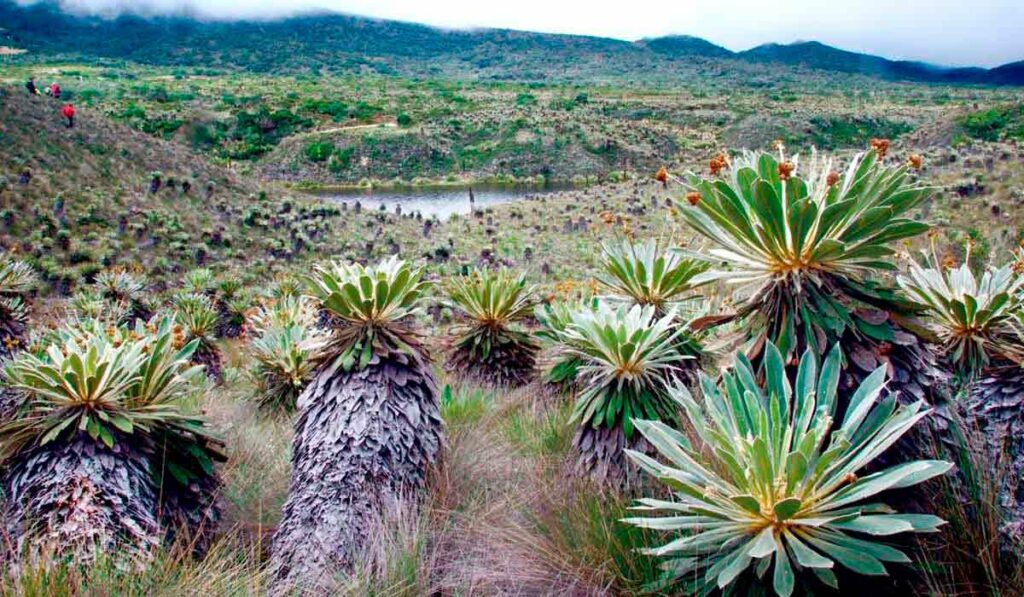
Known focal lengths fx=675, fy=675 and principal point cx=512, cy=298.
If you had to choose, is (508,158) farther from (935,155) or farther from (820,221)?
(820,221)

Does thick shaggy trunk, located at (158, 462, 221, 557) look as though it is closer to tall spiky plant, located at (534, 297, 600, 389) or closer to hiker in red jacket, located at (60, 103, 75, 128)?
tall spiky plant, located at (534, 297, 600, 389)

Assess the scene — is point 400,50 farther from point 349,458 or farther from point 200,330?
point 349,458

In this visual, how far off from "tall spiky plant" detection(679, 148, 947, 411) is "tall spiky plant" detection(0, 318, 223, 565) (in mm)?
2798

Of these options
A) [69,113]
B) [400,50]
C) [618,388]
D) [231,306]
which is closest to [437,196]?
[69,113]

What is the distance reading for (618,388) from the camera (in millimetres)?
3701

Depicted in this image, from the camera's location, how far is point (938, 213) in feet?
60.7

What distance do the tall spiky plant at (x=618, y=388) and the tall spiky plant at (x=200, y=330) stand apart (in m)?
6.79

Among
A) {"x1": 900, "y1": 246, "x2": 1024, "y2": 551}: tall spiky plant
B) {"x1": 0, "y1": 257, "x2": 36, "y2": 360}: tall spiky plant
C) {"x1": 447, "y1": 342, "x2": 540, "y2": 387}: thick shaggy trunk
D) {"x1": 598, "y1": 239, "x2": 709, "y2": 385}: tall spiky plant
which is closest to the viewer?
{"x1": 900, "y1": 246, "x2": 1024, "y2": 551}: tall spiky plant

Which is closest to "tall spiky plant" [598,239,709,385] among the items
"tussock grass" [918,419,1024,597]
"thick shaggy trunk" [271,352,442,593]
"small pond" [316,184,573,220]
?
"thick shaggy trunk" [271,352,442,593]

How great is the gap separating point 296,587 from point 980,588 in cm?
264

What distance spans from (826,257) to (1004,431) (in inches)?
37.2

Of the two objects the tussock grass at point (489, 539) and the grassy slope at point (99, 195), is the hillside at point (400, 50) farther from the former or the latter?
the tussock grass at point (489, 539)

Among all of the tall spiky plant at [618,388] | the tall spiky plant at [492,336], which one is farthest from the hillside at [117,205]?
the tall spiky plant at [618,388]

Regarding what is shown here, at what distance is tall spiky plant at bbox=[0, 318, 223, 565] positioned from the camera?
3203 millimetres
